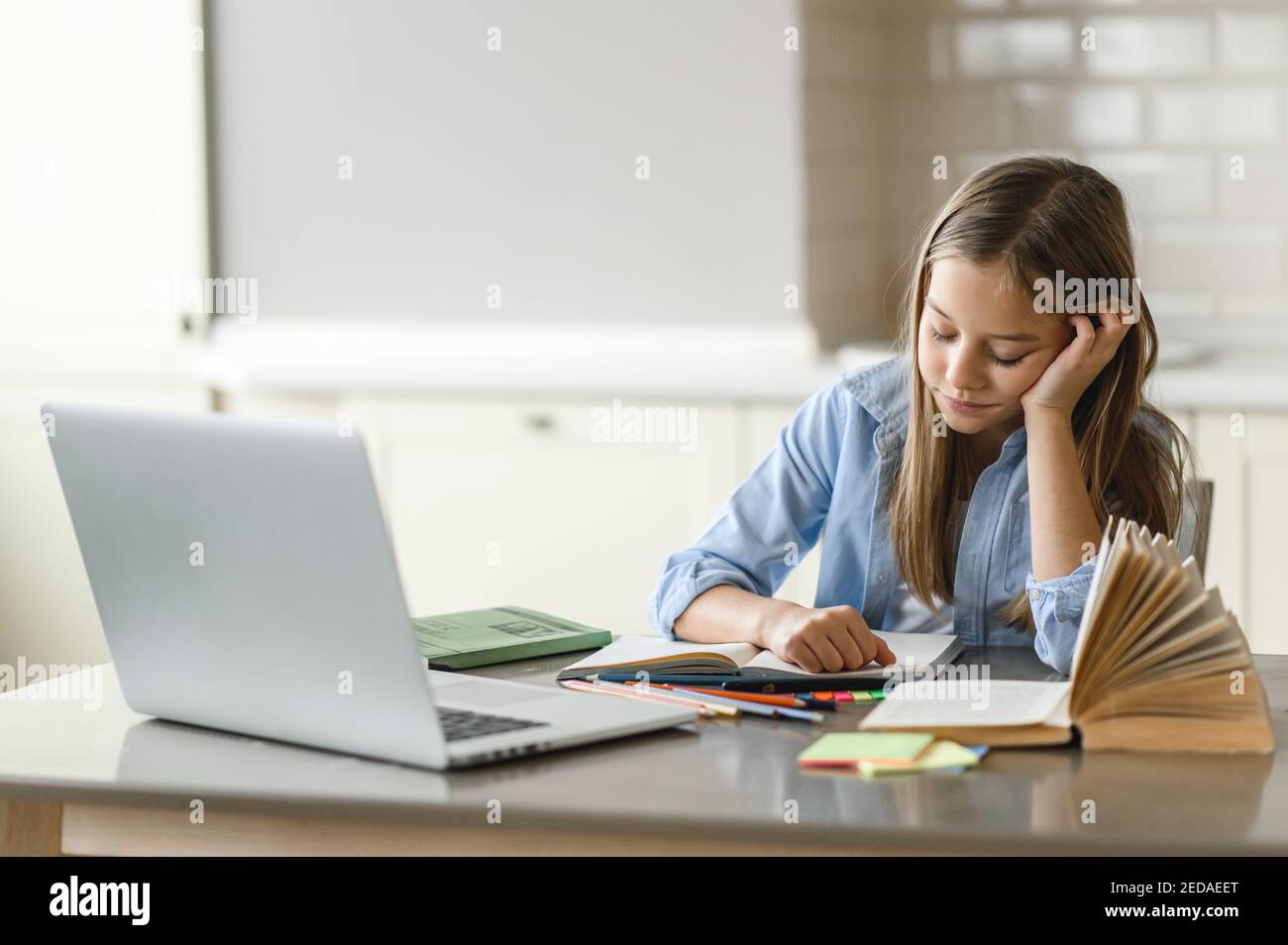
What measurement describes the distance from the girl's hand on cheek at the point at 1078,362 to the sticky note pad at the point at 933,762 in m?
0.51

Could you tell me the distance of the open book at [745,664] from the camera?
1279 mm

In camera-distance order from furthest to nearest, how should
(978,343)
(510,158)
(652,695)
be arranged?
1. (510,158)
2. (978,343)
3. (652,695)

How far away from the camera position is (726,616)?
1.47 metres

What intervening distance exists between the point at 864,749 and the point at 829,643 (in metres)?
0.25

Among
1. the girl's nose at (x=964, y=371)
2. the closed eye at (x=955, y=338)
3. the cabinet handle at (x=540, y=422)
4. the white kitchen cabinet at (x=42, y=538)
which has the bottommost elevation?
the white kitchen cabinet at (x=42, y=538)

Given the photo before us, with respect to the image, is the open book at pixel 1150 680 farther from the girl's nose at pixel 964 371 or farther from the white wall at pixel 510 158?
the white wall at pixel 510 158

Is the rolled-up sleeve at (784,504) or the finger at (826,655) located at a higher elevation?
the rolled-up sleeve at (784,504)

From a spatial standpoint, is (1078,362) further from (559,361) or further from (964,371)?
(559,361)

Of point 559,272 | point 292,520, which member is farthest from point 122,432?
point 559,272

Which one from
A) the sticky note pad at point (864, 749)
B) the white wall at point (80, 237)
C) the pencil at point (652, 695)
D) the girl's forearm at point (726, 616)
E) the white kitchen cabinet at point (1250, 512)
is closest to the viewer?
the sticky note pad at point (864, 749)

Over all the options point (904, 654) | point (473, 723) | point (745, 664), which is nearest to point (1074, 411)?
point (904, 654)

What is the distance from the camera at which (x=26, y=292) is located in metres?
3.24

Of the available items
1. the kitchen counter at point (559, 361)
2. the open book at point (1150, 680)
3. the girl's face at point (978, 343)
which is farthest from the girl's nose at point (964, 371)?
the kitchen counter at point (559, 361)

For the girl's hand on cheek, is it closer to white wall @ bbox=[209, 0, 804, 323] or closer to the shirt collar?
the shirt collar
